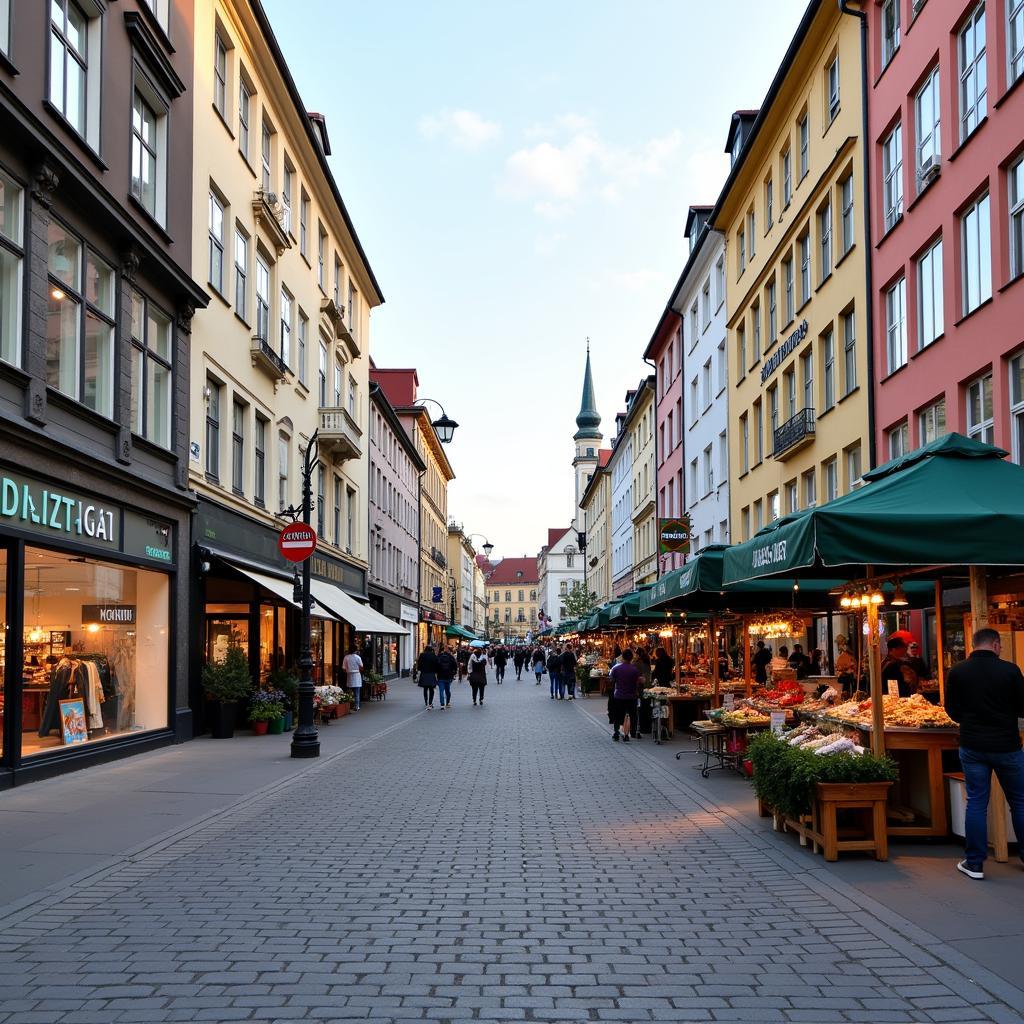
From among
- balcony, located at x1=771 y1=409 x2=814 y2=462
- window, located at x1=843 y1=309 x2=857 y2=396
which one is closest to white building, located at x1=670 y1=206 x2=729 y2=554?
balcony, located at x1=771 y1=409 x2=814 y2=462

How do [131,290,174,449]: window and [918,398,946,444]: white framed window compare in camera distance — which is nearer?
[131,290,174,449]: window

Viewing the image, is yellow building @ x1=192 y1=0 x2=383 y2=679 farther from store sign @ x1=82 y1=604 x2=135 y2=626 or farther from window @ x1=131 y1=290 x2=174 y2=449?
store sign @ x1=82 y1=604 x2=135 y2=626

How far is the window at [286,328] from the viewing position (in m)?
28.5

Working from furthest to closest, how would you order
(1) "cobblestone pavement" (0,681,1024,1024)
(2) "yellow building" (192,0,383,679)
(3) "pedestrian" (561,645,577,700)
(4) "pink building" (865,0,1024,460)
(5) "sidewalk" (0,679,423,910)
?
(3) "pedestrian" (561,645,577,700) < (2) "yellow building" (192,0,383,679) < (4) "pink building" (865,0,1024,460) < (5) "sidewalk" (0,679,423,910) < (1) "cobblestone pavement" (0,681,1024,1024)

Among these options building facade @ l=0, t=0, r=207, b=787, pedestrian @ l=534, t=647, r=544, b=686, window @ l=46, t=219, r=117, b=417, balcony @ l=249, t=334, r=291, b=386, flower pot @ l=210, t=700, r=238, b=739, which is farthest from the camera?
pedestrian @ l=534, t=647, r=544, b=686

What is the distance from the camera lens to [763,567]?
10445 millimetres

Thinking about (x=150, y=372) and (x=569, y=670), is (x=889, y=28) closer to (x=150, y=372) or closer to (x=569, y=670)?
(x=150, y=372)

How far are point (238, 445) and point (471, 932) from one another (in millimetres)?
18937

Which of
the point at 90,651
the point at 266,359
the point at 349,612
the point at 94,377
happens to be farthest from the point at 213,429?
the point at 349,612

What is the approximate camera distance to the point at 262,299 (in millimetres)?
26250

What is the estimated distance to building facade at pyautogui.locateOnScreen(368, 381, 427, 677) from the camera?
46656 mm

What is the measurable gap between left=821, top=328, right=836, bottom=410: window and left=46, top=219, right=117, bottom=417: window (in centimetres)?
1610

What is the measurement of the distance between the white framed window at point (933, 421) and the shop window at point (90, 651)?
13.6 m

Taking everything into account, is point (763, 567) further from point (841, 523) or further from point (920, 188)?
point (920, 188)
